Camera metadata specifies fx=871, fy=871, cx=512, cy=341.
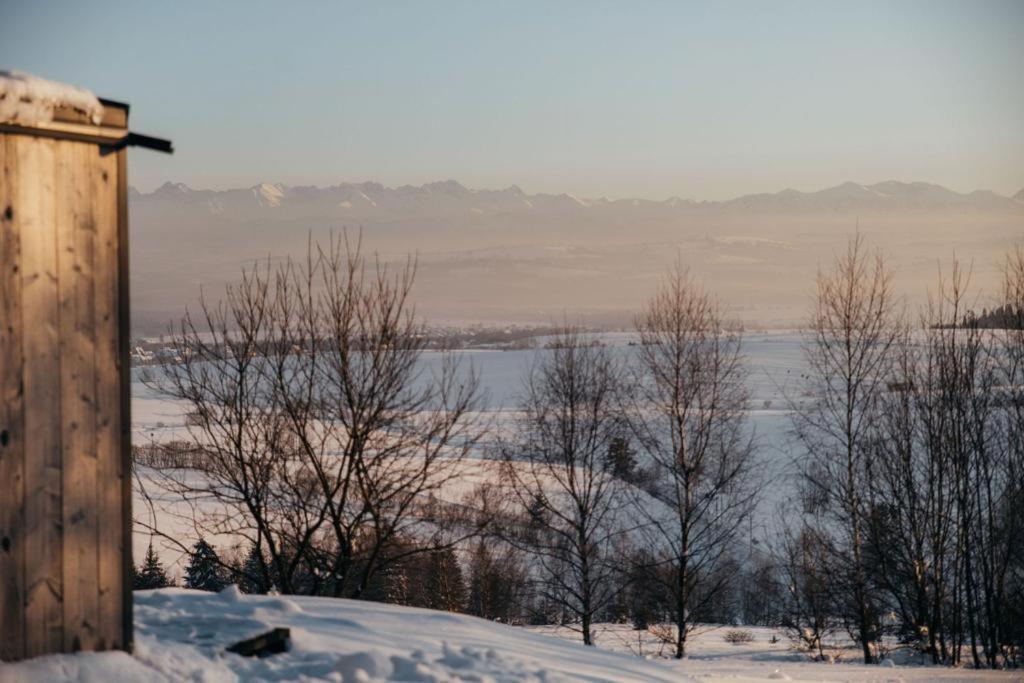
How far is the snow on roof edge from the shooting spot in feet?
14.4

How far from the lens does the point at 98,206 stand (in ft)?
15.9

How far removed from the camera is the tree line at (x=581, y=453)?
1262cm

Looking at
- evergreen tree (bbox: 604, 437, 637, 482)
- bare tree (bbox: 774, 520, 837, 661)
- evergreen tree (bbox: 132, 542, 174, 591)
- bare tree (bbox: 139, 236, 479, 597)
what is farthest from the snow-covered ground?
evergreen tree (bbox: 132, 542, 174, 591)

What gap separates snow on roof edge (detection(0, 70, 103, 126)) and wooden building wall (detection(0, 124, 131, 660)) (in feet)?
0.35

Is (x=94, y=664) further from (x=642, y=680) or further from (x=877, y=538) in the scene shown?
(x=877, y=538)

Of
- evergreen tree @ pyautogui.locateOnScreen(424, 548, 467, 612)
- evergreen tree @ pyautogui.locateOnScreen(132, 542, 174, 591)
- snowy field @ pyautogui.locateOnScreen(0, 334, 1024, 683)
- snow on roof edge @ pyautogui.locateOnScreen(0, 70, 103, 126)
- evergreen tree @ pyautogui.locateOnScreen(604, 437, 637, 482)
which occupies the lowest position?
evergreen tree @ pyautogui.locateOnScreen(424, 548, 467, 612)

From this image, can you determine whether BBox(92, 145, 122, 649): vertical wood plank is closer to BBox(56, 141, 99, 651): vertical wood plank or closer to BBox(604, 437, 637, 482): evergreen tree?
BBox(56, 141, 99, 651): vertical wood plank

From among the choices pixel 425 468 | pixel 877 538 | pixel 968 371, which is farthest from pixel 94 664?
pixel 968 371

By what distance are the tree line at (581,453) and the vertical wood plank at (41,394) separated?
680cm

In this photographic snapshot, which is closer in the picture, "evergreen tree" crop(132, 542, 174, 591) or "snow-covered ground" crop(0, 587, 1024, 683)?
"snow-covered ground" crop(0, 587, 1024, 683)

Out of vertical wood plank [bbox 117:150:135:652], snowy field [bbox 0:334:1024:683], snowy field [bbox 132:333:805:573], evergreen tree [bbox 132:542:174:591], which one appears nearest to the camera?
snowy field [bbox 0:334:1024:683]

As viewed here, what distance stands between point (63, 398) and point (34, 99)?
1.55 m

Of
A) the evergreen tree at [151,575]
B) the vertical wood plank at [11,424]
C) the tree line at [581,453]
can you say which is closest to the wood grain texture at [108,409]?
the vertical wood plank at [11,424]

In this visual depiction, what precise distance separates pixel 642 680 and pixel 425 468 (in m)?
6.55
